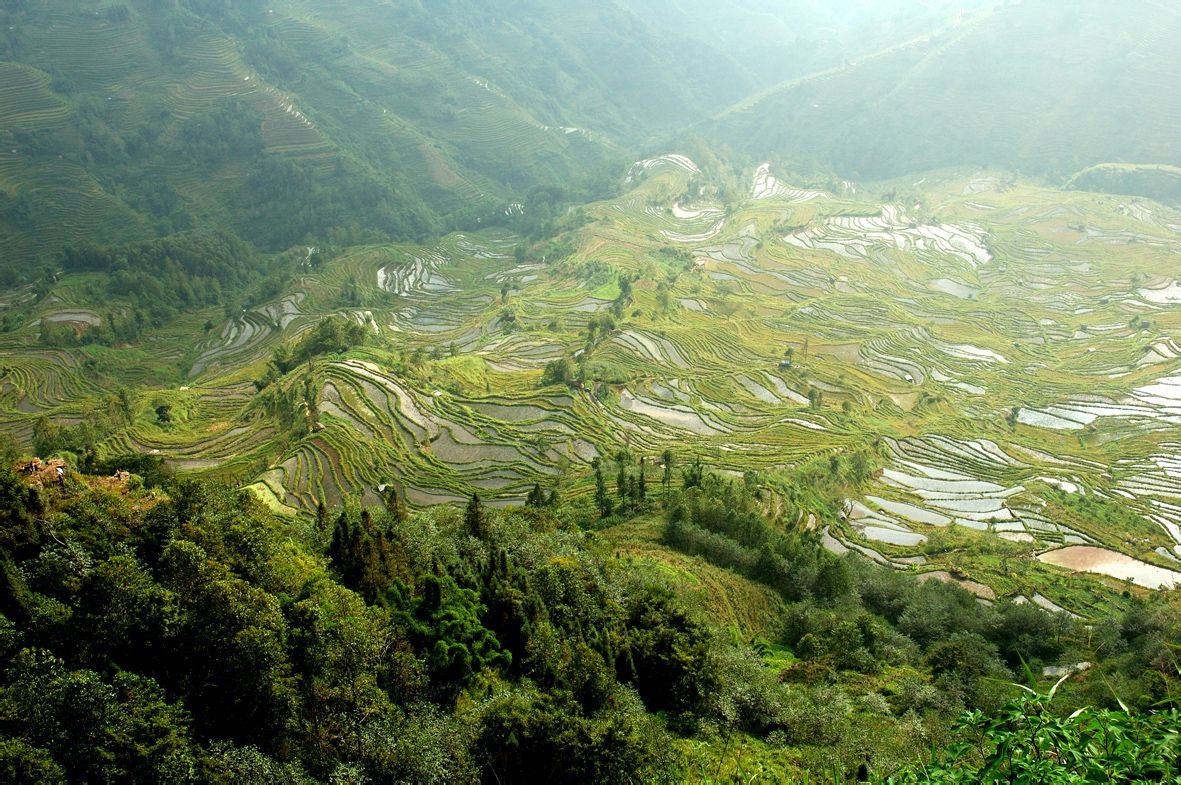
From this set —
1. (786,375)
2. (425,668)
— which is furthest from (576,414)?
(425,668)

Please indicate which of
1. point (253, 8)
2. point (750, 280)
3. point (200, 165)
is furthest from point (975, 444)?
point (253, 8)

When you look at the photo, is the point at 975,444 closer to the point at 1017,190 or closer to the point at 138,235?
the point at 1017,190

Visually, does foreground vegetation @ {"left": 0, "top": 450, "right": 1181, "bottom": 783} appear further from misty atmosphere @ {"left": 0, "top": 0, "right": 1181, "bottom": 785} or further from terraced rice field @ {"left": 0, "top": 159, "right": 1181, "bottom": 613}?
terraced rice field @ {"left": 0, "top": 159, "right": 1181, "bottom": 613}

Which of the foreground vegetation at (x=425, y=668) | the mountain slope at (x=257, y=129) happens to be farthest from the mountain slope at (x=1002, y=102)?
the foreground vegetation at (x=425, y=668)

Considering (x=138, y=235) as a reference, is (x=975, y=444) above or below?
above

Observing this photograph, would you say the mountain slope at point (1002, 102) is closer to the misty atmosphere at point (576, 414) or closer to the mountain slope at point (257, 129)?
the misty atmosphere at point (576, 414)

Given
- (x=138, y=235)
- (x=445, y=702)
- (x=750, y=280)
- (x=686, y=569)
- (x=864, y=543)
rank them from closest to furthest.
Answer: (x=445, y=702) → (x=686, y=569) → (x=864, y=543) → (x=750, y=280) → (x=138, y=235)

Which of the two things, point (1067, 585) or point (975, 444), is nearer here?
point (1067, 585)
